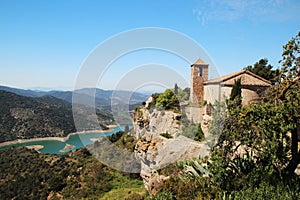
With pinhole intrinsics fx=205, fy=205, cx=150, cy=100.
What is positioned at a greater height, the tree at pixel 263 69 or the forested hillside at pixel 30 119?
the tree at pixel 263 69

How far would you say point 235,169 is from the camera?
551 centimetres

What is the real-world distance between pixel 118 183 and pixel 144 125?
5.19 meters

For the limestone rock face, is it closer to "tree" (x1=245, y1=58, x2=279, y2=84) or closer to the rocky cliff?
the rocky cliff

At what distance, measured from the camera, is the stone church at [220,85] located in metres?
12.4

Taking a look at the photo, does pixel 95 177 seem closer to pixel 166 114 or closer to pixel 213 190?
pixel 166 114

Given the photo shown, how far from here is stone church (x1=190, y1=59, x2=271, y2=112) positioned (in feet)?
40.5

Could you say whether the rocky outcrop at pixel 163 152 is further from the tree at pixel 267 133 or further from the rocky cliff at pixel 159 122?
the tree at pixel 267 133

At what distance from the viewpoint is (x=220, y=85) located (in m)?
13.5

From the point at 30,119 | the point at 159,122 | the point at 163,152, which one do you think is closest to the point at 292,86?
the point at 163,152

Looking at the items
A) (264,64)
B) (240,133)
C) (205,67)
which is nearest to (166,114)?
(205,67)

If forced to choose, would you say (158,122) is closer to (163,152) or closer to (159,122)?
(159,122)

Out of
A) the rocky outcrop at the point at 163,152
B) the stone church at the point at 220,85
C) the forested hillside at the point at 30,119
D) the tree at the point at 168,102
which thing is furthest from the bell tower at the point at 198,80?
the forested hillside at the point at 30,119

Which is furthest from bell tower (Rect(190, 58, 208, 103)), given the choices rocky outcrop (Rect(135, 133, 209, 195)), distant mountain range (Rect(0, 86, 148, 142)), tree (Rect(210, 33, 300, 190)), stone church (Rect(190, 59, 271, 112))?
distant mountain range (Rect(0, 86, 148, 142))

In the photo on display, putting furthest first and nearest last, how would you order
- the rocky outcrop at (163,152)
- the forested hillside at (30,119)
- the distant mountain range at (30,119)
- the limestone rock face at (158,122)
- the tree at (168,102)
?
the forested hillside at (30,119)
the distant mountain range at (30,119)
the tree at (168,102)
the limestone rock face at (158,122)
the rocky outcrop at (163,152)
